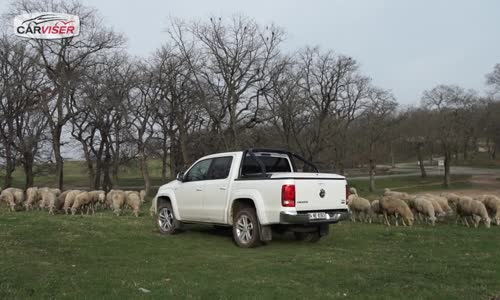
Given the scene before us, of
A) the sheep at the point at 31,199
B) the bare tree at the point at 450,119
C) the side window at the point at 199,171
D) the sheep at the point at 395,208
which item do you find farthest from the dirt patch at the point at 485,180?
the side window at the point at 199,171

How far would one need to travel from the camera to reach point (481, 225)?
1814 cm

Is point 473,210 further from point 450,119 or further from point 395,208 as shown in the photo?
point 450,119

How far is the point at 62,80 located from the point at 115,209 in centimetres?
2075

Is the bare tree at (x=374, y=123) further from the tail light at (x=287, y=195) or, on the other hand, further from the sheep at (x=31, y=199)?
the tail light at (x=287, y=195)

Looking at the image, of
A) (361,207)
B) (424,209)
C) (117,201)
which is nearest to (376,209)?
(361,207)

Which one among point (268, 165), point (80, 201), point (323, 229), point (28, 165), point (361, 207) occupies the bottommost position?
point (361, 207)

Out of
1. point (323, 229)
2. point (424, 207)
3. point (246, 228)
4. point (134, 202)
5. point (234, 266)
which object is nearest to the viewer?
point (234, 266)

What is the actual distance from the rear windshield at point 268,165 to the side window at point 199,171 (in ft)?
4.00

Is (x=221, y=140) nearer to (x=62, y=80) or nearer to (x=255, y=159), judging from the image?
(x=62, y=80)

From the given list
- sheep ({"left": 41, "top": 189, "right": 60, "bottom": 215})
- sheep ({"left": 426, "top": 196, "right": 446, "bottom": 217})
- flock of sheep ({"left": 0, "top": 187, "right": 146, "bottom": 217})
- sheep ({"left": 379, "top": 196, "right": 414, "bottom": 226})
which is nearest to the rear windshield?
sheep ({"left": 379, "top": 196, "right": 414, "bottom": 226})

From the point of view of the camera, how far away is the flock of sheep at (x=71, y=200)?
23391 mm

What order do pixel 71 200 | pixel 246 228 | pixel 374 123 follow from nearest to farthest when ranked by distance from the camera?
1. pixel 246 228
2. pixel 71 200
3. pixel 374 123

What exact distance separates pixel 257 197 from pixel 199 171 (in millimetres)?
2562

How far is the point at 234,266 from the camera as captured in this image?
924 centimetres
